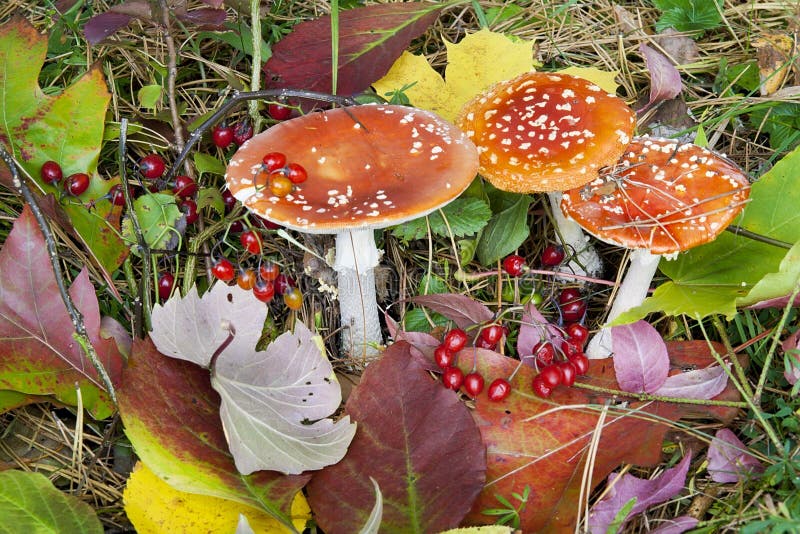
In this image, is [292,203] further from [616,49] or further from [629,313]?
[616,49]

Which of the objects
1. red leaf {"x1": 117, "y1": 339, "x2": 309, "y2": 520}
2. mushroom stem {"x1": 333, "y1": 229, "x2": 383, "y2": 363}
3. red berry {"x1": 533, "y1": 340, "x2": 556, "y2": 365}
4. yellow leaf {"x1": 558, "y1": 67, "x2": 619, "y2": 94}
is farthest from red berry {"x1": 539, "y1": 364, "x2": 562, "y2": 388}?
yellow leaf {"x1": 558, "y1": 67, "x2": 619, "y2": 94}

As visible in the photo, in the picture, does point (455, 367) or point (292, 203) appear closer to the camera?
point (292, 203)

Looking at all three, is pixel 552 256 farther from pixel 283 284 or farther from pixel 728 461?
pixel 283 284


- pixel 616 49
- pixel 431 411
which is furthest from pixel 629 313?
pixel 616 49

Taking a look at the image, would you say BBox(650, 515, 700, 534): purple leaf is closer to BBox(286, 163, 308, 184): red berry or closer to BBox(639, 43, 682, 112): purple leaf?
BBox(286, 163, 308, 184): red berry

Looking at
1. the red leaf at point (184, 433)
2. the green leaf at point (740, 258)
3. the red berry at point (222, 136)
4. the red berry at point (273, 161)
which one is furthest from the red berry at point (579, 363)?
the red berry at point (222, 136)
